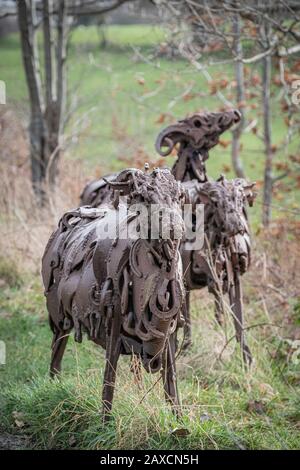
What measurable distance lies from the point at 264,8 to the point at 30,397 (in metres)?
5.58

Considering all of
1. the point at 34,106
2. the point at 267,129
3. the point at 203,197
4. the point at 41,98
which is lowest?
the point at 203,197

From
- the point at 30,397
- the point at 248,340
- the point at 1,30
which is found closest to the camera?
the point at 30,397

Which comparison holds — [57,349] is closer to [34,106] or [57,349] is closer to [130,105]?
[34,106]

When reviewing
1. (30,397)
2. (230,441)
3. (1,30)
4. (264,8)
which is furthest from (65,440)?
(1,30)

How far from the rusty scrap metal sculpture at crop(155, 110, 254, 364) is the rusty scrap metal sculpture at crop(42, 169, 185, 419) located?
4.36 feet

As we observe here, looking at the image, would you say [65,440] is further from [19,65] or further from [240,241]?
[19,65]

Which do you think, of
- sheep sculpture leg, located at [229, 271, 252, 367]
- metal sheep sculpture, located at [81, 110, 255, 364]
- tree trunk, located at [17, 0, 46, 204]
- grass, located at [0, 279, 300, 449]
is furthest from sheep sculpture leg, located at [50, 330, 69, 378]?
tree trunk, located at [17, 0, 46, 204]

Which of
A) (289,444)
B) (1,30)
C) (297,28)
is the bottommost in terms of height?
(289,444)

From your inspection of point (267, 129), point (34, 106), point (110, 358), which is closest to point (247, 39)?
point (267, 129)

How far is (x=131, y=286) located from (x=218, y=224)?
2004mm

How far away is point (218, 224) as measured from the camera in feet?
23.3

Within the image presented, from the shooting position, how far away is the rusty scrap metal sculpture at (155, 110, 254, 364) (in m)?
7.08

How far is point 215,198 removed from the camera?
708 centimetres

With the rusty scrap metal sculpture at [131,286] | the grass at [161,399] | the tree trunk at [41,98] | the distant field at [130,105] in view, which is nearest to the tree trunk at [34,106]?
the tree trunk at [41,98]
